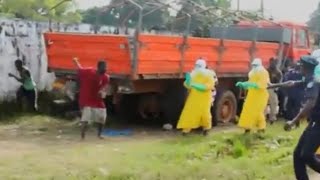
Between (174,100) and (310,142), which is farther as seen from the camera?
(174,100)

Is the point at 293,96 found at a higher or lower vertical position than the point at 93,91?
lower

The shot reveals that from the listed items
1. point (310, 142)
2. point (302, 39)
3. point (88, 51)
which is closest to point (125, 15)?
point (88, 51)

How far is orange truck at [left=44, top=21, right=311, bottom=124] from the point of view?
10.5 m

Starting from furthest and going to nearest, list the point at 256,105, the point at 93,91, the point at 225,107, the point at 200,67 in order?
1. the point at 225,107
2. the point at 256,105
3. the point at 200,67
4. the point at 93,91

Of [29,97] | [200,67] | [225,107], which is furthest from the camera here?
[225,107]

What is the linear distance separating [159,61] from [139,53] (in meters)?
0.63

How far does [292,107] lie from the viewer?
12906 mm

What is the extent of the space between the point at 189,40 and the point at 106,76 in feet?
6.49

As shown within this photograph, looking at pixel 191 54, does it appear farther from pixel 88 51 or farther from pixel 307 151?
pixel 307 151

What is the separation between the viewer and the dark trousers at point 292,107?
12.7 metres

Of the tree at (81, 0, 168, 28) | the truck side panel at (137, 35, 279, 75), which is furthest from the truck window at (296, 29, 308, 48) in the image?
the tree at (81, 0, 168, 28)

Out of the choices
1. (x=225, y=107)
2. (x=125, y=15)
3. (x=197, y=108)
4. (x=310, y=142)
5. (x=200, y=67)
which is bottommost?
(x=225, y=107)

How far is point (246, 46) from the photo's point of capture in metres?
13.1

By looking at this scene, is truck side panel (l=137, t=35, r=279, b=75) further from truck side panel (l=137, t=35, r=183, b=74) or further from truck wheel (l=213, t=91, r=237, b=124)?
truck wheel (l=213, t=91, r=237, b=124)
